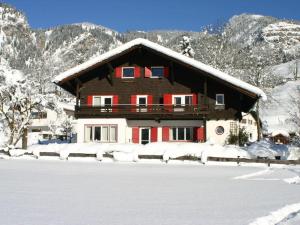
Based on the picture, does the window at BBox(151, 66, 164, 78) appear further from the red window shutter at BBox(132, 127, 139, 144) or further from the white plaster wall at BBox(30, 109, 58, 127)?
the white plaster wall at BBox(30, 109, 58, 127)

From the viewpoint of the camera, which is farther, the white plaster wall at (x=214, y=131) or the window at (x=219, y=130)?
the window at (x=219, y=130)

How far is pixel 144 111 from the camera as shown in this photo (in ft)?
113

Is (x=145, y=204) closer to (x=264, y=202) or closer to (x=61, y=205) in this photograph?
(x=61, y=205)

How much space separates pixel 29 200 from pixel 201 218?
3825 mm

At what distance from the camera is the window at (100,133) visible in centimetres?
3425

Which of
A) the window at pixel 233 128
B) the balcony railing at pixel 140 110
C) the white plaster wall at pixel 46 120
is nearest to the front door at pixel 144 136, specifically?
the balcony railing at pixel 140 110

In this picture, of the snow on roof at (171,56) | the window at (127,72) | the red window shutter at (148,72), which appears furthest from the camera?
the window at (127,72)

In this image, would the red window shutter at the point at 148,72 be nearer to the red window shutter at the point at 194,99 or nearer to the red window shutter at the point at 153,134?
the red window shutter at the point at 194,99

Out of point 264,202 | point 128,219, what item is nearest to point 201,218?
point 128,219

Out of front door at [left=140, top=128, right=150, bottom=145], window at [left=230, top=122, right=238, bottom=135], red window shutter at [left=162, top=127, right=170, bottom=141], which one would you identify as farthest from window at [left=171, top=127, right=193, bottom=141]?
window at [left=230, top=122, right=238, bottom=135]

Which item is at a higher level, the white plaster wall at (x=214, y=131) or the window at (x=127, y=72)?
the window at (x=127, y=72)

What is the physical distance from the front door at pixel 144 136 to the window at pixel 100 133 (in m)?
1.98

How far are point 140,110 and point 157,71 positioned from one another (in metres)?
3.43

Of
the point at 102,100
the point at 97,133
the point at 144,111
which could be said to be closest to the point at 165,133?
the point at 144,111
